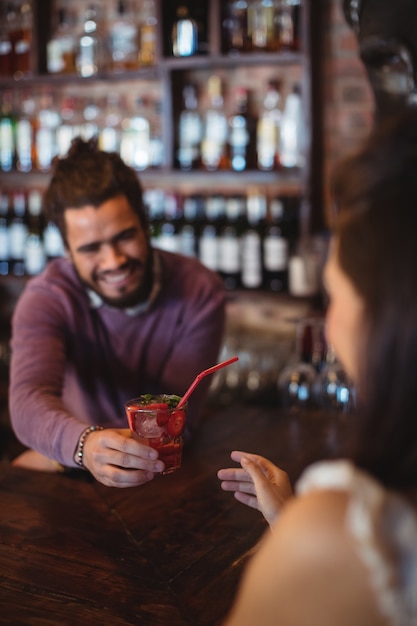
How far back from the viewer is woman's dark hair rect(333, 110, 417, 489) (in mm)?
807

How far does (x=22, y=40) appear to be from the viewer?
3969mm

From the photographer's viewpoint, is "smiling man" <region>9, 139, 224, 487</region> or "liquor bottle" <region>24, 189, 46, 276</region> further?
"liquor bottle" <region>24, 189, 46, 276</region>

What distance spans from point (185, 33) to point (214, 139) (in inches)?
18.7

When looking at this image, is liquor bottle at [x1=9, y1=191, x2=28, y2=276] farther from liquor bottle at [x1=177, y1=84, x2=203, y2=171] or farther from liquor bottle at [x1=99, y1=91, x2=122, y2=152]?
liquor bottle at [x1=177, y1=84, x2=203, y2=171]

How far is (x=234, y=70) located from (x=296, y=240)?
84cm

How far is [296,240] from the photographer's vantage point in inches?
135

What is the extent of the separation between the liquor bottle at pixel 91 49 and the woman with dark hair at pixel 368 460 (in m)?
3.09

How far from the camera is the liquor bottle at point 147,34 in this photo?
3676mm

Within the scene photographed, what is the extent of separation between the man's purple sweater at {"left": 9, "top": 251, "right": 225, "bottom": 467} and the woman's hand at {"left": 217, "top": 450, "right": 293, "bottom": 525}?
31.5 inches

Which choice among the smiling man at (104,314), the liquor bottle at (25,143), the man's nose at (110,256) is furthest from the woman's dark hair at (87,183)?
the liquor bottle at (25,143)

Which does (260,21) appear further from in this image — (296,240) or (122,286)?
(122,286)

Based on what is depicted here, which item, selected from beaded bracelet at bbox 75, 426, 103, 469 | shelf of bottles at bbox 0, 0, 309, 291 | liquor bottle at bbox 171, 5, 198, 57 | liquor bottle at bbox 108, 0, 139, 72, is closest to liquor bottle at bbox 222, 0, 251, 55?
shelf of bottles at bbox 0, 0, 309, 291

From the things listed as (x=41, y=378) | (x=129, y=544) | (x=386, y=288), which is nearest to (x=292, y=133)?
(x=41, y=378)

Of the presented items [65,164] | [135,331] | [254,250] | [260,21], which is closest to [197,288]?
[135,331]
